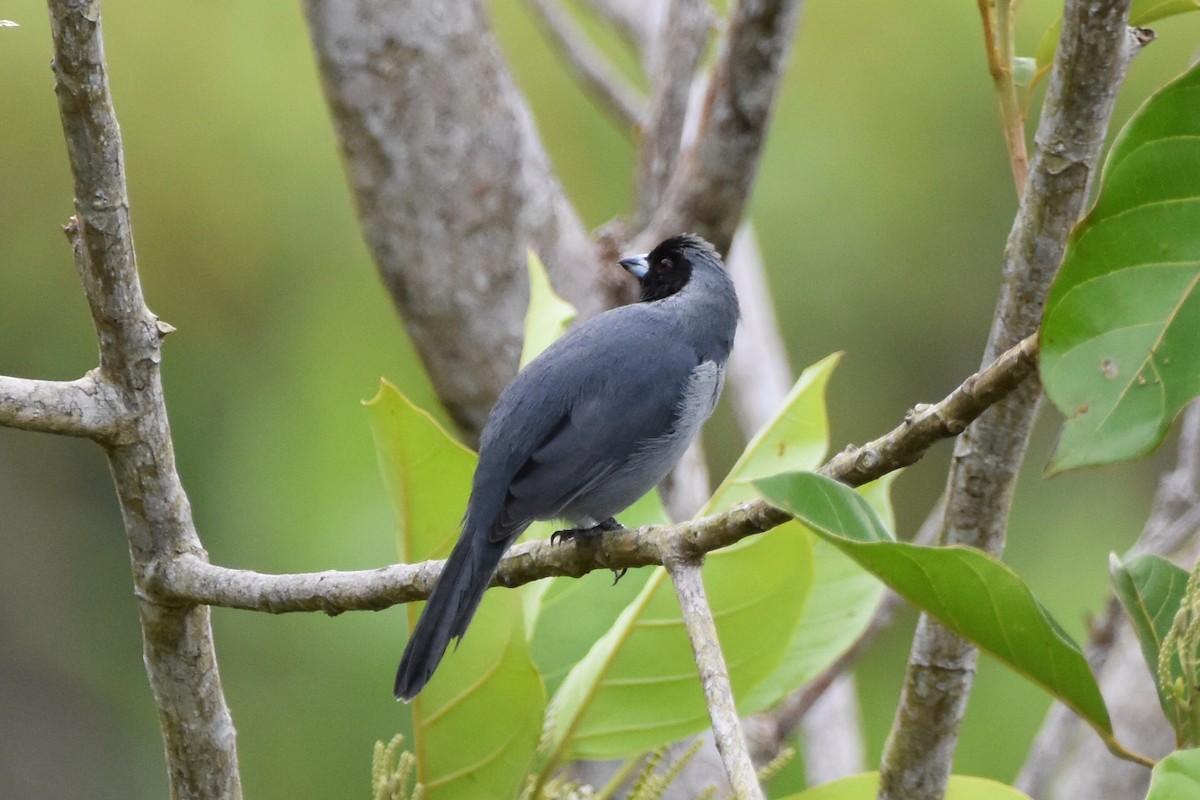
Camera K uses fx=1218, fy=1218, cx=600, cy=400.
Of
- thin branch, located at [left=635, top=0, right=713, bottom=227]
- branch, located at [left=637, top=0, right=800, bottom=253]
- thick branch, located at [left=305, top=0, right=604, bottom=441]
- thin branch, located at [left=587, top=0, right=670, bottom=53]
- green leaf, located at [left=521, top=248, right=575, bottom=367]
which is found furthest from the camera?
thin branch, located at [left=587, top=0, right=670, bottom=53]

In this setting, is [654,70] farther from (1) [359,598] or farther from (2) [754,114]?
(1) [359,598]

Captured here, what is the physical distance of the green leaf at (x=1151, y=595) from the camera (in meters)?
1.32

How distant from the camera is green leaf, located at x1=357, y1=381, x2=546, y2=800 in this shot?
1598 mm

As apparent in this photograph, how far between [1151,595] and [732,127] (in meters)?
1.66

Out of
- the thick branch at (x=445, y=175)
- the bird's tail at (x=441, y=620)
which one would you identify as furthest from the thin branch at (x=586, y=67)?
the bird's tail at (x=441, y=620)

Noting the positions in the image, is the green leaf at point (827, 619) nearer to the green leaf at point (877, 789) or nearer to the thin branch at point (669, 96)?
the green leaf at point (877, 789)

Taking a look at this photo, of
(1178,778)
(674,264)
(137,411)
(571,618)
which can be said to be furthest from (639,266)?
(1178,778)

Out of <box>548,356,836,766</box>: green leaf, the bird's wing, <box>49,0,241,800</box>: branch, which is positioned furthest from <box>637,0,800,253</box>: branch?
<box>49,0,241,800</box>: branch

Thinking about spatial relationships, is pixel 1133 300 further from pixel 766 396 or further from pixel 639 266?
pixel 766 396

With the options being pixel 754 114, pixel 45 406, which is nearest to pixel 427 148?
pixel 754 114

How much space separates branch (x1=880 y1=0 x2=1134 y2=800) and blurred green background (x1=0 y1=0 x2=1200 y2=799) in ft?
7.29

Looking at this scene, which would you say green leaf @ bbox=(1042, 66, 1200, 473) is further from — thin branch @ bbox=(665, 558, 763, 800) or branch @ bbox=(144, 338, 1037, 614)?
thin branch @ bbox=(665, 558, 763, 800)

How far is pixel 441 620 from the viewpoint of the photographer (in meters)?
1.54

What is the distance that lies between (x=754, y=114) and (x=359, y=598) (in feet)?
5.45
